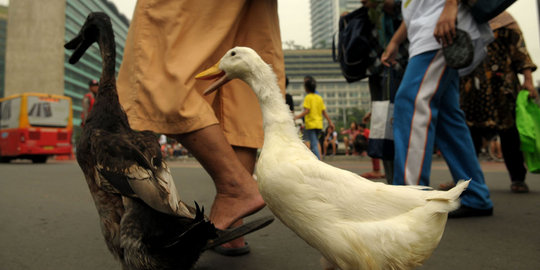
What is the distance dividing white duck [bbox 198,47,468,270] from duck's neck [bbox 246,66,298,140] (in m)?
0.16

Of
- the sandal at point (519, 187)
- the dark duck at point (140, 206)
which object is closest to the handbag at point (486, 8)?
the dark duck at point (140, 206)

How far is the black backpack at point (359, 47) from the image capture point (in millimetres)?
4172

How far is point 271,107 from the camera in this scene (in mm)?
1597

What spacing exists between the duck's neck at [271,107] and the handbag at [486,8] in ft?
5.85

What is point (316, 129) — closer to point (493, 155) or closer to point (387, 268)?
point (387, 268)

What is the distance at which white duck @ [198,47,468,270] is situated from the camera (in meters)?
1.24

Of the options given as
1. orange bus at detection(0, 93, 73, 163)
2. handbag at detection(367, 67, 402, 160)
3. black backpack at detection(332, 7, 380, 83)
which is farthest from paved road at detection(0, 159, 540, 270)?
orange bus at detection(0, 93, 73, 163)

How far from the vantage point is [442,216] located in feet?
4.21

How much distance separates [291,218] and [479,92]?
3.87m

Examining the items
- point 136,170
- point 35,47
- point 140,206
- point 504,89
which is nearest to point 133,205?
point 140,206

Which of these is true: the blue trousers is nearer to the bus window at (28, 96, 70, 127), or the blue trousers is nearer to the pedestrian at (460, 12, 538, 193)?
the pedestrian at (460, 12, 538, 193)

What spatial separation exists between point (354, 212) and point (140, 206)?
2.77 feet

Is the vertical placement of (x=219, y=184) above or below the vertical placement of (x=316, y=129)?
below

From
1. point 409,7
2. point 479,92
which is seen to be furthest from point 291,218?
point 479,92
